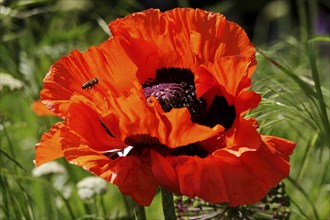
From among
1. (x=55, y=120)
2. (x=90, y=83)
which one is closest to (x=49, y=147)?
(x=90, y=83)

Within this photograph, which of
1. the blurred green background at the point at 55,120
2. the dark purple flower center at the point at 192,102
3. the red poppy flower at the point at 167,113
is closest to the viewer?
the red poppy flower at the point at 167,113

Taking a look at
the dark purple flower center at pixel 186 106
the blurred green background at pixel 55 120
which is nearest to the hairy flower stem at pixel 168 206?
the dark purple flower center at pixel 186 106

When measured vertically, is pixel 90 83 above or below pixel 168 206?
above

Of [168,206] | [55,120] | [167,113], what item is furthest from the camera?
[55,120]

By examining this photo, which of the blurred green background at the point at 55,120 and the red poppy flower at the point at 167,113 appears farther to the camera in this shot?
the blurred green background at the point at 55,120

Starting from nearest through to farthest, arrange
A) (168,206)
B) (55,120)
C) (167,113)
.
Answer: (167,113) → (168,206) → (55,120)

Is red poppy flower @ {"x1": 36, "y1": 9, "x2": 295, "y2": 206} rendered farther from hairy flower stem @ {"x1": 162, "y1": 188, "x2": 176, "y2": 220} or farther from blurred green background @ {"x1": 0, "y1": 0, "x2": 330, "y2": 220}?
blurred green background @ {"x1": 0, "y1": 0, "x2": 330, "y2": 220}

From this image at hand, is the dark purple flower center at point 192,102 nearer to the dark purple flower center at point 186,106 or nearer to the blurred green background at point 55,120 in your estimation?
the dark purple flower center at point 186,106

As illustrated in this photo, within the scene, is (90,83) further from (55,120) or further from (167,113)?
(55,120)

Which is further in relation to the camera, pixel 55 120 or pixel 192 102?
pixel 55 120

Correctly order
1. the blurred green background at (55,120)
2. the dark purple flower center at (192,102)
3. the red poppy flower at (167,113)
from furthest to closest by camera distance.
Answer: the blurred green background at (55,120), the dark purple flower center at (192,102), the red poppy flower at (167,113)
